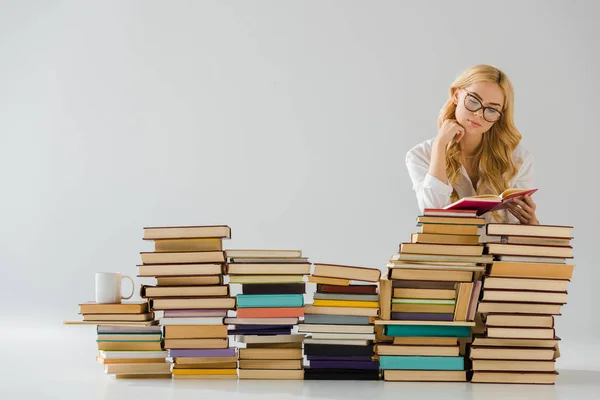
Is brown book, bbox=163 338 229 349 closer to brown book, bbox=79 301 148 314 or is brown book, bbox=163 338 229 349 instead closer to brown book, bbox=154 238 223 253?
brown book, bbox=79 301 148 314

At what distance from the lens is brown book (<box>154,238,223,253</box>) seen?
3.92 m

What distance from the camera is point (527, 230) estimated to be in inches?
155

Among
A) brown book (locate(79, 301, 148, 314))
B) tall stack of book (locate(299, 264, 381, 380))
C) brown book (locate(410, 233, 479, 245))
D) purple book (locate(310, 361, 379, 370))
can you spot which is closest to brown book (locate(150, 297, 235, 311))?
brown book (locate(79, 301, 148, 314))

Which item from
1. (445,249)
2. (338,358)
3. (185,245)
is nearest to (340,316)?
(338,358)

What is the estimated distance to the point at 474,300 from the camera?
13.0ft

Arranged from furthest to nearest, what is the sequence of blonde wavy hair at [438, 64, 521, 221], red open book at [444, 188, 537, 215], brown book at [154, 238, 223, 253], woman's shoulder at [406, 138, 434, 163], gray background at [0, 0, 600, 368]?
gray background at [0, 0, 600, 368] → woman's shoulder at [406, 138, 434, 163] → blonde wavy hair at [438, 64, 521, 221] → brown book at [154, 238, 223, 253] → red open book at [444, 188, 537, 215]

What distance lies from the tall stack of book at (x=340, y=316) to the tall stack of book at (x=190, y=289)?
0.37 meters

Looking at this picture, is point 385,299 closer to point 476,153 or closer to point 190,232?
point 190,232

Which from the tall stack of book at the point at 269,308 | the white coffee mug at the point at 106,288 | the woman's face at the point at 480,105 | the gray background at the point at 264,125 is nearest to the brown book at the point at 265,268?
the tall stack of book at the point at 269,308

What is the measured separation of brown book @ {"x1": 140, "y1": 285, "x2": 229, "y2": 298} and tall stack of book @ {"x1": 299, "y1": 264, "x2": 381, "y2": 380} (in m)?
0.40

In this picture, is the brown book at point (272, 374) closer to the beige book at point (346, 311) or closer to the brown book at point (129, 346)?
the beige book at point (346, 311)

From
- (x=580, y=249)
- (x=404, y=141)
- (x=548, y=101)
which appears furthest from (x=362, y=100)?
(x=580, y=249)

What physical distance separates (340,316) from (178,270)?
756mm

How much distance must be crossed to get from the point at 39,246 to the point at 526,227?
495cm
